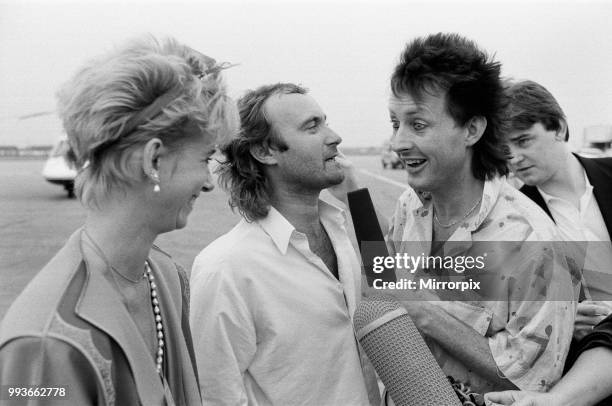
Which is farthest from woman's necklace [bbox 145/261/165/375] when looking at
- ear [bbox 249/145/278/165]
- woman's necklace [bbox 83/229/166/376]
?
ear [bbox 249/145/278/165]

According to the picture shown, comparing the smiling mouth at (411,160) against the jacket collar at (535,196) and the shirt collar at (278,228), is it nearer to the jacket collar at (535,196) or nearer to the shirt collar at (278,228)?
the shirt collar at (278,228)

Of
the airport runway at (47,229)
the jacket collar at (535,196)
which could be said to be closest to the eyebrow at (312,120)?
the jacket collar at (535,196)

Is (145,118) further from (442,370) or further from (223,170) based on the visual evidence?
(223,170)

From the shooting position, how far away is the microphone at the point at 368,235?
7.47 ft

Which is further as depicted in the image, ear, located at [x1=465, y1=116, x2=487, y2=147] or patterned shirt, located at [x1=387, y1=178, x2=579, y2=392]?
ear, located at [x1=465, y1=116, x2=487, y2=147]

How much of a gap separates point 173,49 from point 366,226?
106cm

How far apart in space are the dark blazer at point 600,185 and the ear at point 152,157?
1.70 m

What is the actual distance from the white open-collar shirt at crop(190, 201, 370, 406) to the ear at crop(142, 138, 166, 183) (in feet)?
2.79

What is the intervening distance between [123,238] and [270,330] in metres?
0.89

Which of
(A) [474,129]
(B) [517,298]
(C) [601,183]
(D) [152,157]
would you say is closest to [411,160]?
(A) [474,129]

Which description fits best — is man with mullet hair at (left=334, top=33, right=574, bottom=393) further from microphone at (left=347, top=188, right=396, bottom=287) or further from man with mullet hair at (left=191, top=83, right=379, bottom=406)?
man with mullet hair at (left=191, top=83, right=379, bottom=406)

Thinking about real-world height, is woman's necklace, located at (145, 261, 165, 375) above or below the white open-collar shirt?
above

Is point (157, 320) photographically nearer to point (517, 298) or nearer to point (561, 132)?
point (517, 298)

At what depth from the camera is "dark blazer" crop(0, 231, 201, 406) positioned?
4.35 feet
